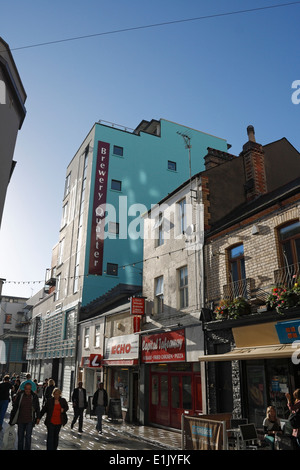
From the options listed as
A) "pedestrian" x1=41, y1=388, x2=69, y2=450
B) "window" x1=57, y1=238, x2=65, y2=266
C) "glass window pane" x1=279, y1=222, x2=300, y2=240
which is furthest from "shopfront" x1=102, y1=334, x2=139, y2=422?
"window" x1=57, y1=238, x2=65, y2=266

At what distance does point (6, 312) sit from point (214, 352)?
5689 cm

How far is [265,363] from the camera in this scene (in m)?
11.5

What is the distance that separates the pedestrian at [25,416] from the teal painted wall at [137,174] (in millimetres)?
18911

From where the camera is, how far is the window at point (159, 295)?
17.5 meters

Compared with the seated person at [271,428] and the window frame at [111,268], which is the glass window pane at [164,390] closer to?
the seated person at [271,428]

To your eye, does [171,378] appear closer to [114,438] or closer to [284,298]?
[114,438]

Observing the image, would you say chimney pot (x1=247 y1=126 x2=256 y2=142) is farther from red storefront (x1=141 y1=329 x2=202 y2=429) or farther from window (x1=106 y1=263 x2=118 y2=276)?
window (x1=106 y1=263 x2=118 y2=276)

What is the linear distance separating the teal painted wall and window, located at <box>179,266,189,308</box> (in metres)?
13.6

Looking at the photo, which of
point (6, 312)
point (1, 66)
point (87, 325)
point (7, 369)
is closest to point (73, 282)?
point (87, 325)

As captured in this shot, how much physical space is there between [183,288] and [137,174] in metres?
19.4

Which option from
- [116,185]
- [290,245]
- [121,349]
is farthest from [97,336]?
[290,245]

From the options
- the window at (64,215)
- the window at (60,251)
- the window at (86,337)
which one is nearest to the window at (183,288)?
the window at (86,337)

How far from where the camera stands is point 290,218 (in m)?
11.3

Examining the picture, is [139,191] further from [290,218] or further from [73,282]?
[290,218]
